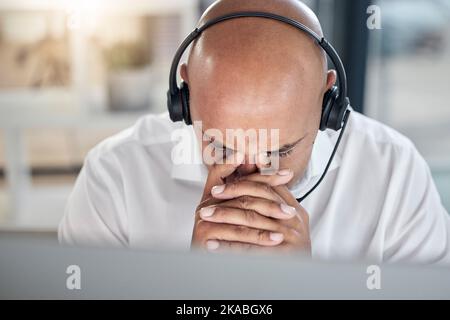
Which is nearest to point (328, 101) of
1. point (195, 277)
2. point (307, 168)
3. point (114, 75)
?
point (307, 168)

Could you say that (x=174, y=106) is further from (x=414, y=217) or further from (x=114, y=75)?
(x=114, y=75)

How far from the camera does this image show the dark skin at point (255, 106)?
0.67 metres

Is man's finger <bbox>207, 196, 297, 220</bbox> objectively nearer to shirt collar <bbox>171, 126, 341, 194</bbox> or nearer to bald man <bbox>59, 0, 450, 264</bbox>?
bald man <bbox>59, 0, 450, 264</bbox>

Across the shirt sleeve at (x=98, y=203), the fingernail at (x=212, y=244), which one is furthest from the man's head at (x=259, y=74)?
the shirt sleeve at (x=98, y=203)

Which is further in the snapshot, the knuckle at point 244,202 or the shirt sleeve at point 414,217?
the shirt sleeve at point 414,217

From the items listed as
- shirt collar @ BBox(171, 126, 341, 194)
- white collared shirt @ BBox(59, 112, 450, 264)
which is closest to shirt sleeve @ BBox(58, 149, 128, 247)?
white collared shirt @ BBox(59, 112, 450, 264)

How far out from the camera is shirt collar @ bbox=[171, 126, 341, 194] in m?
0.83

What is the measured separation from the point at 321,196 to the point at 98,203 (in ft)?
1.18

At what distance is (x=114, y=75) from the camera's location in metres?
1.34

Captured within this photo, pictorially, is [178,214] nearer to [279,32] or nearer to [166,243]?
[166,243]

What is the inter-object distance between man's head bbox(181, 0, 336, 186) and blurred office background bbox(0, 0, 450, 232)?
0.17 metres

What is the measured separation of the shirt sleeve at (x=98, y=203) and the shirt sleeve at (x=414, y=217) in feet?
1.29

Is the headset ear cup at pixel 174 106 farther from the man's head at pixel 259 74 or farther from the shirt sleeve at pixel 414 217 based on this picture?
the shirt sleeve at pixel 414 217
